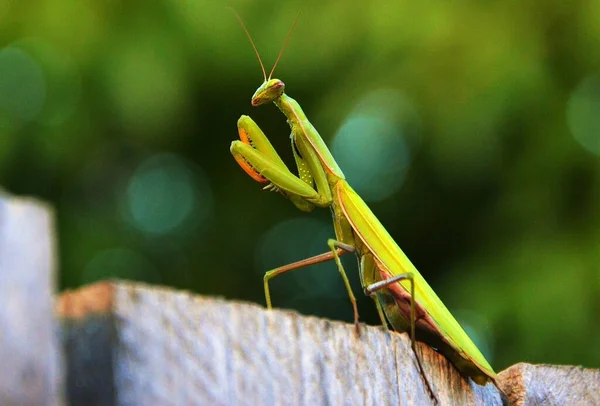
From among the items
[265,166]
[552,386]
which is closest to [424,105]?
[265,166]

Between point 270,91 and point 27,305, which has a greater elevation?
point 270,91

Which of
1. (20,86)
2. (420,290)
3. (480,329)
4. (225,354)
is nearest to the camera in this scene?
(225,354)

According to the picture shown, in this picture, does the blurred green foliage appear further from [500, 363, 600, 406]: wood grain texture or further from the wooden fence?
the wooden fence

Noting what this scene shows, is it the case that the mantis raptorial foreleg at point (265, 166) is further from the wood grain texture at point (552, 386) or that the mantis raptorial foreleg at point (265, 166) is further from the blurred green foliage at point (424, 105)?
the blurred green foliage at point (424, 105)

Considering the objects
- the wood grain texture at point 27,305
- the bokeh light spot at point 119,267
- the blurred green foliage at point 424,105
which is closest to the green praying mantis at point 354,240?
the wood grain texture at point 27,305

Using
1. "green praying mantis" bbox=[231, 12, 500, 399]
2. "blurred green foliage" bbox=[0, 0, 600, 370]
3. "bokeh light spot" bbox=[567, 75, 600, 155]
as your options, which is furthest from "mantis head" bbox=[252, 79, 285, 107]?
"bokeh light spot" bbox=[567, 75, 600, 155]

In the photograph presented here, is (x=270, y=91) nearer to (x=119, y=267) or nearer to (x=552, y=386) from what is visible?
(x=552, y=386)
